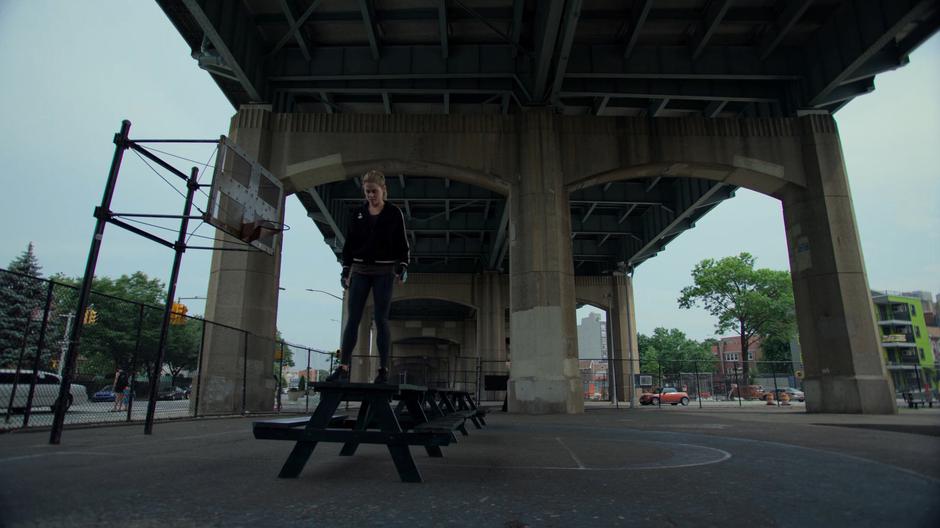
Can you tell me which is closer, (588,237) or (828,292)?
(828,292)

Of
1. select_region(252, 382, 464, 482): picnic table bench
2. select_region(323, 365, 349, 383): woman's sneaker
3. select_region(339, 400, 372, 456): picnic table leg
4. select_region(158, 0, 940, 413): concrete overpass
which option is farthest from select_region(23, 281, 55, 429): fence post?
select_region(158, 0, 940, 413): concrete overpass

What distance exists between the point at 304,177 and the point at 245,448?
13636mm

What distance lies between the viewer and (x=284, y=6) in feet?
47.0

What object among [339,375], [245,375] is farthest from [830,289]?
[245,375]

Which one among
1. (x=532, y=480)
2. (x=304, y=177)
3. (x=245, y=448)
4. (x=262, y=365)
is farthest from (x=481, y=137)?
(x=532, y=480)

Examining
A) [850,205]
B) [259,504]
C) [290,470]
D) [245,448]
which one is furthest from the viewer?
[850,205]

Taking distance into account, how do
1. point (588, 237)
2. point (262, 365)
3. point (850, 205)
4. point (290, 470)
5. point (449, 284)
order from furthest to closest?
point (449, 284) → point (588, 237) → point (850, 205) → point (262, 365) → point (290, 470)

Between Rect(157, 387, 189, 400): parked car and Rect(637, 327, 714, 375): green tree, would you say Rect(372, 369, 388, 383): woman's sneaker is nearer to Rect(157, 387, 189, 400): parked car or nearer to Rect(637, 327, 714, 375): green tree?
Rect(157, 387, 189, 400): parked car

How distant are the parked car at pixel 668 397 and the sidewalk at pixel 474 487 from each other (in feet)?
95.9

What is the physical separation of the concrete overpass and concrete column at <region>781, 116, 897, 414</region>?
0.05 meters

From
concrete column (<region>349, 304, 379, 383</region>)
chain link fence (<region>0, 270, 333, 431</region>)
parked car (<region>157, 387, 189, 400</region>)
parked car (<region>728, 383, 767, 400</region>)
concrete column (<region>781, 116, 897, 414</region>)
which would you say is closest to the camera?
chain link fence (<region>0, 270, 333, 431</region>)

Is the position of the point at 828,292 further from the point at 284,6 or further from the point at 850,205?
the point at 284,6

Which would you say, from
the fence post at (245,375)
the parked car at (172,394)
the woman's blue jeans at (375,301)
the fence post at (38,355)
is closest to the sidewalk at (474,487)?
the woman's blue jeans at (375,301)

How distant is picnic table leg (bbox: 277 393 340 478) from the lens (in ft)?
11.3
